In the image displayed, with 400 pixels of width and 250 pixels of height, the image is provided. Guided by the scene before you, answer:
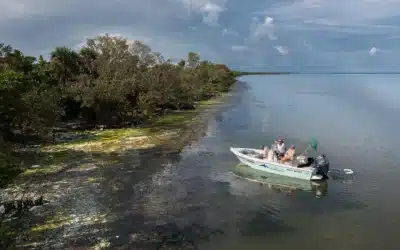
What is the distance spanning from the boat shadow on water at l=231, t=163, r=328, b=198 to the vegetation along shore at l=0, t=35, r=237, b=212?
1065 centimetres

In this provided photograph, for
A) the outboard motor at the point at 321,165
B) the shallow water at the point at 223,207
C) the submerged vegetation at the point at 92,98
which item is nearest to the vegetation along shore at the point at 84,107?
the submerged vegetation at the point at 92,98

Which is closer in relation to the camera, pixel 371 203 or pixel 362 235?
pixel 362 235

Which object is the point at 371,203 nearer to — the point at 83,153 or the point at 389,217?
the point at 389,217

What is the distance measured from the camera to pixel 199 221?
850 inches

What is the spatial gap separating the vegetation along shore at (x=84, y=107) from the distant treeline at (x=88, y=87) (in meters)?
0.10

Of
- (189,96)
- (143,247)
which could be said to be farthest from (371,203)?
(189,96)

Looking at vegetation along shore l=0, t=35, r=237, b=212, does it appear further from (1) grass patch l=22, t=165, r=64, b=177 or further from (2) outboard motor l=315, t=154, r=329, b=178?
(2) outboard motor l=315, t=154, r=329, b=178

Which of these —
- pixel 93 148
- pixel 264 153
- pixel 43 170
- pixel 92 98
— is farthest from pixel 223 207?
pixel 92 98

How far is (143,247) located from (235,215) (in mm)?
5888

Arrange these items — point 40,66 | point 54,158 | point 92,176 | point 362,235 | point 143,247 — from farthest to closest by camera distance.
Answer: point 40,66
point 54,158
point 92,176
point 362,235
point 143,247

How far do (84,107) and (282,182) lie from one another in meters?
31.3

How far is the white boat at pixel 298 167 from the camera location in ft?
93.5

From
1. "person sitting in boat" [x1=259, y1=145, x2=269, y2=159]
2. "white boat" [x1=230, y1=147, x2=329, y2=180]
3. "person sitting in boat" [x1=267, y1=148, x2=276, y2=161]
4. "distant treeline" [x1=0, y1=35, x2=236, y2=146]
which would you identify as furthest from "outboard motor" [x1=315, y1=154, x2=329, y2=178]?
"distant treeline" [x1=0, y1=35, x2=236, y2=146]

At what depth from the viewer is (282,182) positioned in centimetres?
2888
